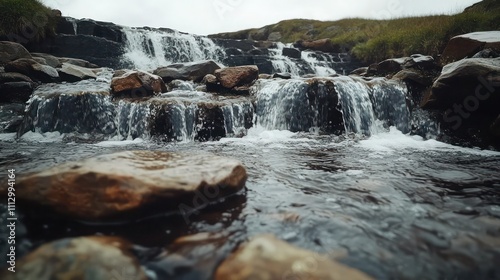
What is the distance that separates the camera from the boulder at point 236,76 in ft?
31.0

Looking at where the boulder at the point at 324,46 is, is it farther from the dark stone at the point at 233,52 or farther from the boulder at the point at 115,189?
the boulder at the point at 115,189

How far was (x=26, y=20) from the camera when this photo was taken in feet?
42.6

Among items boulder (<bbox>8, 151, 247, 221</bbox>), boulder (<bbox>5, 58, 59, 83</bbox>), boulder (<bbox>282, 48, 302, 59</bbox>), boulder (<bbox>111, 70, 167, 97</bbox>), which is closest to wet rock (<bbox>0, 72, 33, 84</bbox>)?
boulder (<bbox>5, 58, 59, 83</bbox>)

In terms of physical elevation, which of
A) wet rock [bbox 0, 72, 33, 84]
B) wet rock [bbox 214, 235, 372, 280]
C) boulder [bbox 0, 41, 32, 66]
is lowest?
wet rock [bbox 214, 235, 372, 280]

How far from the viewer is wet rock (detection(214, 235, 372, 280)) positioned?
1.67 metres

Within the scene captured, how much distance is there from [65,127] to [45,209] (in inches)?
246

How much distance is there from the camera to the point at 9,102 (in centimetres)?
892

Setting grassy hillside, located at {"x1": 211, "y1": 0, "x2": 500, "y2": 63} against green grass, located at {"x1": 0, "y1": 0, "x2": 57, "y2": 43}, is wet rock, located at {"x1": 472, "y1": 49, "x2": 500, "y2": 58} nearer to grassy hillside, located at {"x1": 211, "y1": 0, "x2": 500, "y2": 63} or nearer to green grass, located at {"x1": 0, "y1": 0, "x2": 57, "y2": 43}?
grassy hillside, located at {"x1": 211, "y1": 0, "x2": 500, "y2": 63}

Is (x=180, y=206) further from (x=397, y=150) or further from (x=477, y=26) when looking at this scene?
(x=477, y=26)

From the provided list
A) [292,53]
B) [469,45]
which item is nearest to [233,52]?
[292,53]

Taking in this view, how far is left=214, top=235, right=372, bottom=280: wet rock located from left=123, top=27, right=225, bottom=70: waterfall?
50.7 ft

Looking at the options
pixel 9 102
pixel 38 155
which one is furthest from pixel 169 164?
pixel 9 102

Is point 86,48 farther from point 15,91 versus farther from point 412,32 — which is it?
point 412,32

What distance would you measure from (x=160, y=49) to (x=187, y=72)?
6.49 meters
